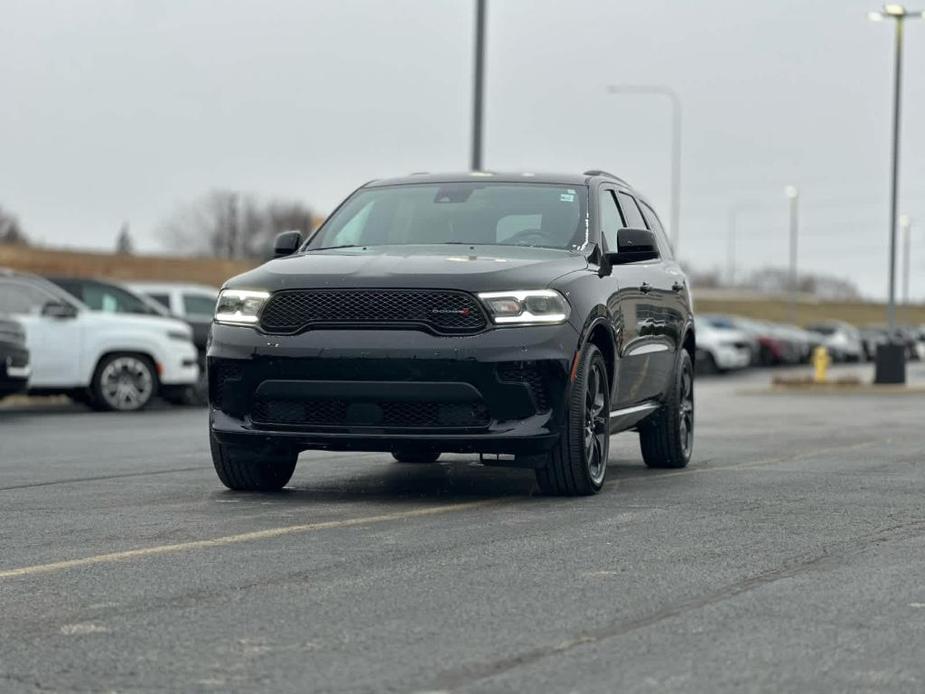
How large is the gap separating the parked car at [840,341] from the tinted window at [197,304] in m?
35.7

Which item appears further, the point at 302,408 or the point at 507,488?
the point at 507,488

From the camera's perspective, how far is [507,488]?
1007 centimetres

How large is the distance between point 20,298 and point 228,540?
13.8 meters

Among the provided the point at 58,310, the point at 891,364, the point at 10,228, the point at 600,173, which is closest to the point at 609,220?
the point at 600,173

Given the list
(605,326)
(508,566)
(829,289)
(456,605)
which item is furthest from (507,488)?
(829,289)

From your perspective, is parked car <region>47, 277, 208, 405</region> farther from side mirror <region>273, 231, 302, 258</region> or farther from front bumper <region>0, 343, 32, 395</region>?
side mirror <region>273, 231, 302, 258</region>

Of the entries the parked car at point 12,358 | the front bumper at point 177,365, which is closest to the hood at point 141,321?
the front bumper at point 177,365

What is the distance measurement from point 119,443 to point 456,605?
9.14m

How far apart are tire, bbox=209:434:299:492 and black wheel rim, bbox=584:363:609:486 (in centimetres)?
155

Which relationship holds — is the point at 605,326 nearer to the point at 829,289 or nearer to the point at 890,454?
the point at 890,454

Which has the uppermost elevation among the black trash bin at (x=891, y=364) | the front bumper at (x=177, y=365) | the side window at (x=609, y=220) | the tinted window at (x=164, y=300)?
the side window at (x=609, y=220)

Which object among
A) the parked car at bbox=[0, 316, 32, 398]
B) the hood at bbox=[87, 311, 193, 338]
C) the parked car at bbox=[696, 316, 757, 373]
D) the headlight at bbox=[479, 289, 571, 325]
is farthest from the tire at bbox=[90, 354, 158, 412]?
the parked car at bbox=[696, 316, 757, 373]

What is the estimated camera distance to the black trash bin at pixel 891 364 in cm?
3553

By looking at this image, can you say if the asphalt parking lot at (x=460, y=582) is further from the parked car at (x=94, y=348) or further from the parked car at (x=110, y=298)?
the parked car at (x=110, y=298)
